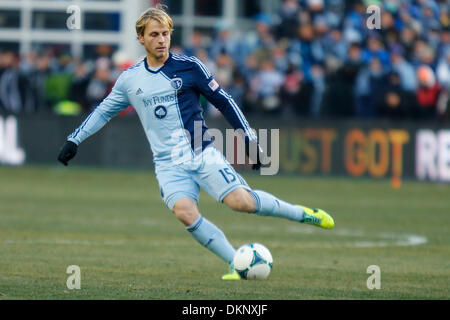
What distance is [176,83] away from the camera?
28.4ft

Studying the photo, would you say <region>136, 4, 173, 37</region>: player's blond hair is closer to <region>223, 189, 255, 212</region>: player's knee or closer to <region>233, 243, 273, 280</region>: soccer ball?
<region>223, 189, 255, 212</region>: player's knee

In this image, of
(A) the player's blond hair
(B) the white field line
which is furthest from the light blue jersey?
(B) the white field line

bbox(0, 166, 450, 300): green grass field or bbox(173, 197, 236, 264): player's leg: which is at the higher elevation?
bbox(173, 197, 236, 264): player's leg

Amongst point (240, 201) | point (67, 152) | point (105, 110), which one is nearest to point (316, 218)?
point (240, 201)

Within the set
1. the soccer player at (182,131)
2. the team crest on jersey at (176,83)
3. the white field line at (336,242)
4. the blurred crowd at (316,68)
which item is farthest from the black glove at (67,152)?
the blurred crowd at (316,68)

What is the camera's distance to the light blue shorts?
8.57m

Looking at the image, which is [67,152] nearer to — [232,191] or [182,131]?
[182,131]

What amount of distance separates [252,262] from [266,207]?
478 millimetres

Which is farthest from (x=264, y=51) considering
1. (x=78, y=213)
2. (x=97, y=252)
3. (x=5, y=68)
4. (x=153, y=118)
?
(x=153, y=118)

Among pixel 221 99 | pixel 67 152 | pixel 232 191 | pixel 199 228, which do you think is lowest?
pixel 199 228

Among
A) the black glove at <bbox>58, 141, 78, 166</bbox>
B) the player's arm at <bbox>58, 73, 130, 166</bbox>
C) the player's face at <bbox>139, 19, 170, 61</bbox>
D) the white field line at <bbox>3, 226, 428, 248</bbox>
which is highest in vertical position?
the player's face at <bbox>139, 19, 170, 61</bbox>

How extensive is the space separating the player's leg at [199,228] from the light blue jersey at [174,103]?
0.40m

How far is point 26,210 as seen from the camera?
15047mm

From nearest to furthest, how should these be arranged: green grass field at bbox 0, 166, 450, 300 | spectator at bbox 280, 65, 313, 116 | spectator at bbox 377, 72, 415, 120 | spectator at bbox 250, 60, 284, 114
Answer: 1. green grass field at bbox 0, 166, 450, 300
2. spectator at bbox 377, 72, 415, 120
3. spectator at bbox 280, 65, 313, 116
4. spectator at bbox 250, 60, 284, 114
